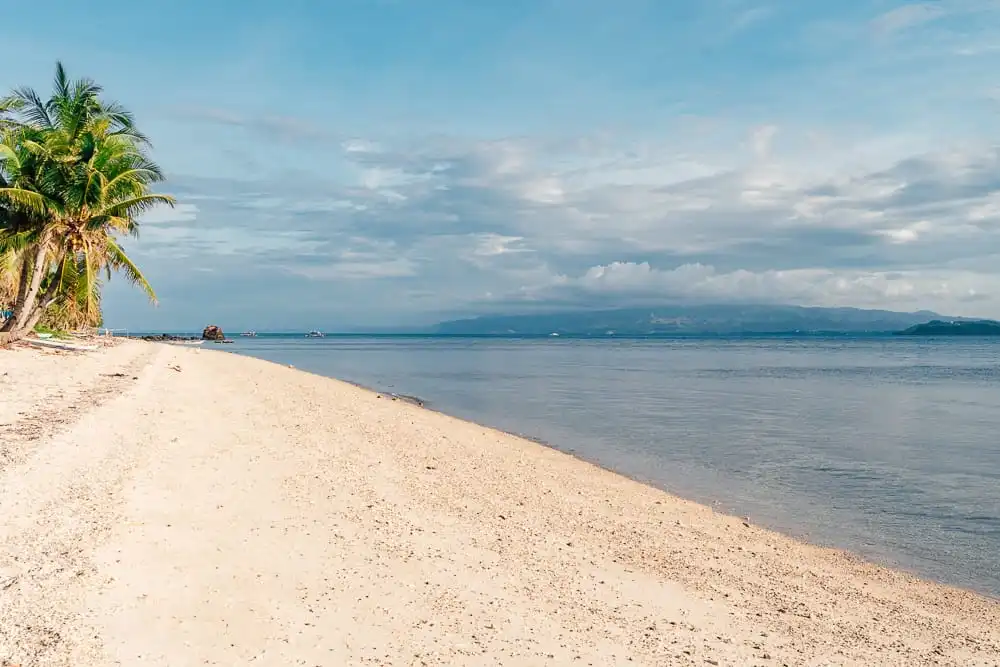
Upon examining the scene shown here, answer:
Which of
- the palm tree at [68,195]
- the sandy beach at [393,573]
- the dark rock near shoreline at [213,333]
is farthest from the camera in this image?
the dark rock near shoreline at [213,333]

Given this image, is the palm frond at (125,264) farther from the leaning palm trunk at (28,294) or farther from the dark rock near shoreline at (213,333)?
the dark rock near shoreline at (213,333)

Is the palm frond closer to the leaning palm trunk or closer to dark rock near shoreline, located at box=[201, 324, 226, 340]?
the leaning palm trunk

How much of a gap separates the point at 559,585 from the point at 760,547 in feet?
13.1

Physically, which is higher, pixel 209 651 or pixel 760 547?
pixel 209 651

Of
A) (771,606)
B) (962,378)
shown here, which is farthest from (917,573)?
(962,378)

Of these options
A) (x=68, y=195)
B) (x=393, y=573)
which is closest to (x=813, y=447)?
(x=393, y=573)

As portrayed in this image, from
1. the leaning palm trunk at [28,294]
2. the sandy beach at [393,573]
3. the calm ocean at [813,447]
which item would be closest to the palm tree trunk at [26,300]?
the leaning palm trunk at [28,294]

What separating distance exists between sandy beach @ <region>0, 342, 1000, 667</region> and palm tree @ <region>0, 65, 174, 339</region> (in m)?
21.6

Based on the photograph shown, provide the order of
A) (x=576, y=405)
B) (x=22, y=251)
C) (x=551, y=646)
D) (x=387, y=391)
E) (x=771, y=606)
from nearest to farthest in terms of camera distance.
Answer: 1. (x=551, y=646)
2. (x=771, y=606)
3. (x=576, y=405)
4. (x=22, y=251)
5. (x=387, y=391)

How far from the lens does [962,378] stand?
46.6 metres

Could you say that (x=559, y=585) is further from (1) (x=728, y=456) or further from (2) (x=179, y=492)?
(1) (x=728, y=456)

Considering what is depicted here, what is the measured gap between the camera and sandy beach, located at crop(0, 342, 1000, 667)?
211 inches

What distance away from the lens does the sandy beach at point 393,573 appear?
537 cm

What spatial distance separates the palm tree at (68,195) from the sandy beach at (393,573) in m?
21.6
